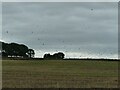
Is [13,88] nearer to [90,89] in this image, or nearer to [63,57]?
[90,89]

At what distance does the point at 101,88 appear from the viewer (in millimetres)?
22781

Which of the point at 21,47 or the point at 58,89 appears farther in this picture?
the point at 21,47

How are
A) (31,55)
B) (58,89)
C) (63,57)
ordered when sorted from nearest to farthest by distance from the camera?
1. (58,89)
2. (63,57)
3. (31,55)

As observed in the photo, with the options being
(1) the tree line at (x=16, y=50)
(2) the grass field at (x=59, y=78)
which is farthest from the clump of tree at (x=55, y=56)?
(2) the grass field at (x=59, y=78)

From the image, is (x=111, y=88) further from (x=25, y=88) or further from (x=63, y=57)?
(x=63, y=57)

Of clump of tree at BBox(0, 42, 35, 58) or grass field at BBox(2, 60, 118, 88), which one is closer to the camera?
grass field at BBox(2, 60, 118, 88)

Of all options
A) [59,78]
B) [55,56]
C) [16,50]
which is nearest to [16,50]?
[16,50]

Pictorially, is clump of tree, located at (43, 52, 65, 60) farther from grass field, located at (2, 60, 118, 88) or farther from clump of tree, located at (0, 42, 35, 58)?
grass field, located at (2, 60, 118, 88)

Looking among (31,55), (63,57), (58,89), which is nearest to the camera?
(58,89)

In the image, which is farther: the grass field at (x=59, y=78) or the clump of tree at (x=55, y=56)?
the clump of tree at (x=55, y=56)


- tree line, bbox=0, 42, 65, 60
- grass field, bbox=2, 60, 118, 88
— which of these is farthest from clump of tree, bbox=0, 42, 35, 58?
grass field, bbox=2, 60, 118, 88

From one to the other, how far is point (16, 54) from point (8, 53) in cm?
238

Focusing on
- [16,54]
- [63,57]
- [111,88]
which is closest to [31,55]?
[16,54]

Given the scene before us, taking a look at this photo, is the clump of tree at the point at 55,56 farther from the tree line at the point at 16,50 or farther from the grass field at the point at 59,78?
the grass field at the point at 59,78
